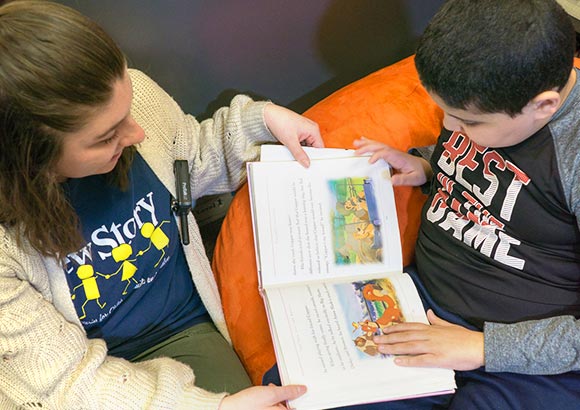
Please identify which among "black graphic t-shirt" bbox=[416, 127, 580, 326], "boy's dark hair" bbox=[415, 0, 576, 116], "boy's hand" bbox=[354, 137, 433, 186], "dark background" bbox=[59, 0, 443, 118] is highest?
"dark background" bbox=[59, 0, 443, 118]

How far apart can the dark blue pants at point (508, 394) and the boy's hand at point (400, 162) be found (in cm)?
37

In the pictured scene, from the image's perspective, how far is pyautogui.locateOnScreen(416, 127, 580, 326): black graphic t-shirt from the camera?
2.89 feet

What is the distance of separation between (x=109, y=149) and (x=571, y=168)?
0.65m

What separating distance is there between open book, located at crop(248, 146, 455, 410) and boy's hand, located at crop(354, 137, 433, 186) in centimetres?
2

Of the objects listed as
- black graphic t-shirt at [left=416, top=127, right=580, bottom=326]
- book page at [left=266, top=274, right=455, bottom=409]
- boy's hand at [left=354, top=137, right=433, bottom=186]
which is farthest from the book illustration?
boy's hand at [left=354, top=137, right=433, bottom=186]

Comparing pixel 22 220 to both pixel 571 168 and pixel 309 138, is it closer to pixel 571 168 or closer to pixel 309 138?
pixel 309 138

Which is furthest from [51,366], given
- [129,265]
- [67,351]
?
[129,265]

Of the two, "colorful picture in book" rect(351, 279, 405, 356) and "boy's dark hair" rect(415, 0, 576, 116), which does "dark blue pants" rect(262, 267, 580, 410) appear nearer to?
"colorful picture in book" rect(351, 279, 405, 356)

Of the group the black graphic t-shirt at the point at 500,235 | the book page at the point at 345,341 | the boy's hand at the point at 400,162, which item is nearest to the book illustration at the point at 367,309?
the book page at the point at 345,341

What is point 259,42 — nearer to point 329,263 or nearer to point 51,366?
point 329,263

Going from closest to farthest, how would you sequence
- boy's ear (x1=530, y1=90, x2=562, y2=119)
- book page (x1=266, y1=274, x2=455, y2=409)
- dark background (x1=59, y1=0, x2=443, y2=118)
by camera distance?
boy's ear (x1=530, y1=90, x2=562, y2=119)
book page (x1=266, y1=274, x2=455, y2=409)
dark background (x1=59, y1=0, x2=443, y2=118)

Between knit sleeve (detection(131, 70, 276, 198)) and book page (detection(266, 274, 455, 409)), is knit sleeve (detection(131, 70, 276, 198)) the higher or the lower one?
the higher one

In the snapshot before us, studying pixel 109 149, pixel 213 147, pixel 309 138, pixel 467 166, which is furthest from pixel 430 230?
pixel 109 149

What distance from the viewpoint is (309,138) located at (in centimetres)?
112
